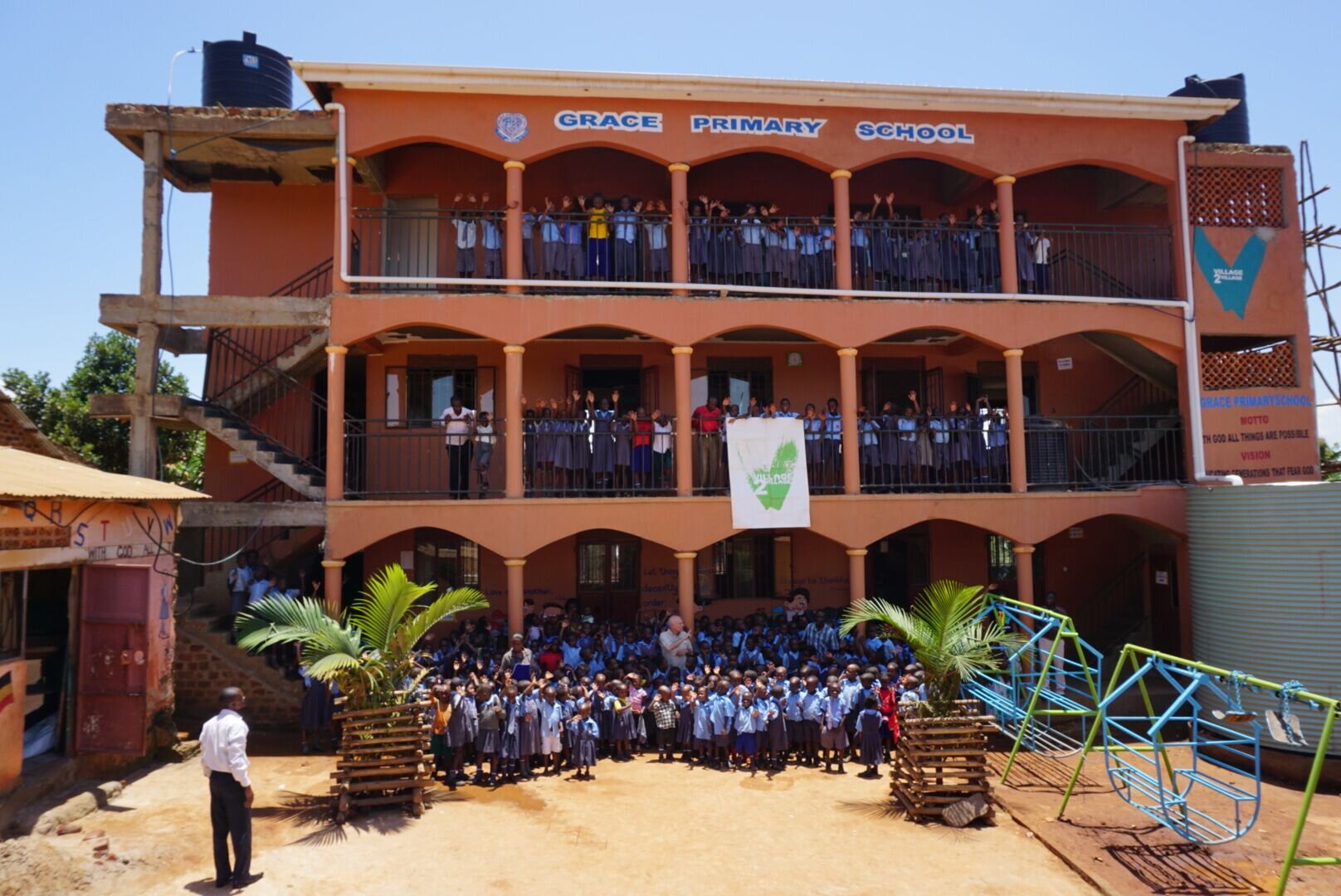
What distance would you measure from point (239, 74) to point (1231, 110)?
19493mm

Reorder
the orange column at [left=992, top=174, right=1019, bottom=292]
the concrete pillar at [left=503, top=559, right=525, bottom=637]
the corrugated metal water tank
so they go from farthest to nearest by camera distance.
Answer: the orange column at [left=992, top=174, right=1019, bottom=292], the concrete pillar at [left=503, top=559, right=525, bottom=637], the corrugated metal water tank

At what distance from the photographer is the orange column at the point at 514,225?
45.6ft

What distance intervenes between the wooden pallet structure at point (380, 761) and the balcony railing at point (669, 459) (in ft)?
16.1

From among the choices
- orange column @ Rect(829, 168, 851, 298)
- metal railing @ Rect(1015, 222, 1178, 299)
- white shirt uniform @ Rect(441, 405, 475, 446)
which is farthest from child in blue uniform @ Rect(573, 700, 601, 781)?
metal railing @ Rect(1015, 222, 1178, 299)

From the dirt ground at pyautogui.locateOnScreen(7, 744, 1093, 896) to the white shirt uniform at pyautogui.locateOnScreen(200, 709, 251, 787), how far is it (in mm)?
1024

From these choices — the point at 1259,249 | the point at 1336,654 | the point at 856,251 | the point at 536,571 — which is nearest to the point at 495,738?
the point at 536,571

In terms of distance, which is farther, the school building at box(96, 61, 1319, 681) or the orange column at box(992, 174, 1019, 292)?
the orange column at box(992, 174, 1019, 292)

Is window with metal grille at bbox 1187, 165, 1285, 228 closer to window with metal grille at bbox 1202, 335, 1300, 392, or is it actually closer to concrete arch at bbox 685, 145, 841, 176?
window with metal grille at bbox 1202, 335, 1300, 392

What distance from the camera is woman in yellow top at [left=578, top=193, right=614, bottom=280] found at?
14531 mm

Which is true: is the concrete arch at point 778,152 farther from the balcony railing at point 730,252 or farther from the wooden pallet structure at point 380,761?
the wooden pallet structure at point 380,761

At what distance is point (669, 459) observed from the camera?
47.9 feet

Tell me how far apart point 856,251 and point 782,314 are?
6.69 feet

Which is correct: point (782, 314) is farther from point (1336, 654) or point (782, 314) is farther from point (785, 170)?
point (1336, 654)

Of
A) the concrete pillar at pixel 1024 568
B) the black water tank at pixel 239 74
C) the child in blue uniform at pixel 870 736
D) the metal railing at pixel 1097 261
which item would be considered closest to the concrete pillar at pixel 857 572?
the concrete pillar at pixel 1024 568
